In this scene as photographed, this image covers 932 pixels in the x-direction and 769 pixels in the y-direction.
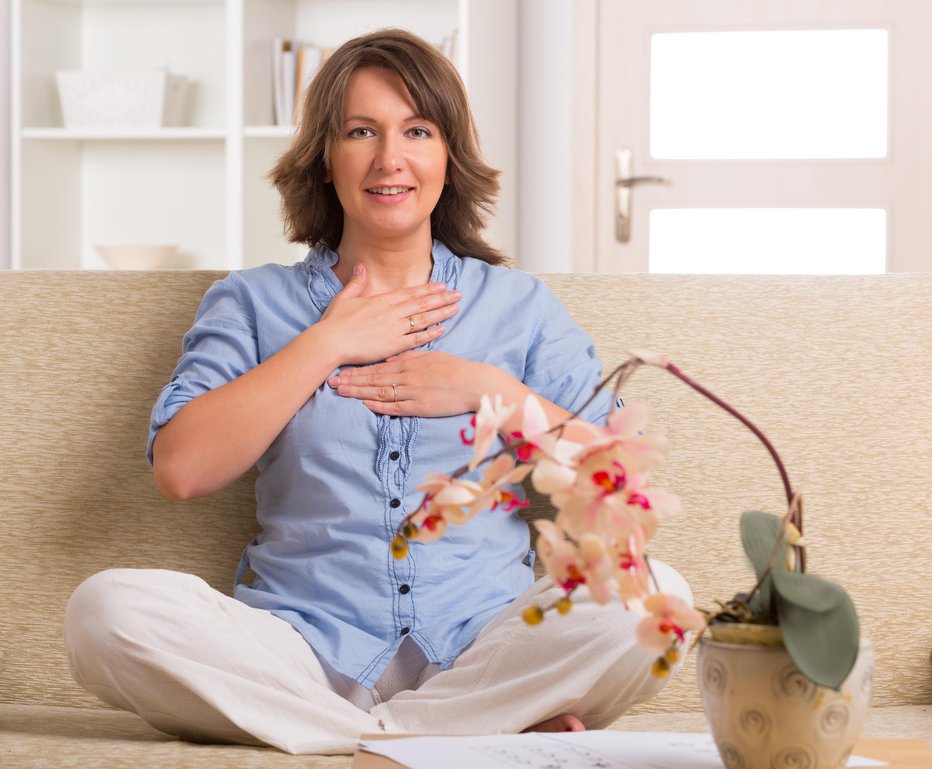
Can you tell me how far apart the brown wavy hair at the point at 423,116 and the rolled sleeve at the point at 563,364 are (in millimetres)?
182

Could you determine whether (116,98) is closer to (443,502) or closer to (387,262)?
(387,262)

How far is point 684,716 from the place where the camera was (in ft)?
5.16

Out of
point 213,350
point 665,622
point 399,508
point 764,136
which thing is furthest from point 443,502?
point 764,136

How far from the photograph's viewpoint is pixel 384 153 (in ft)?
5.43

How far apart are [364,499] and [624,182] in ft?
8.67

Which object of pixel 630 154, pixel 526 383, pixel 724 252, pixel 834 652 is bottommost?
pixel 834 652

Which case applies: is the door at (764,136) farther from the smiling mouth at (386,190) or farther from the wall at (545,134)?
the smiling mouth at (386,190)

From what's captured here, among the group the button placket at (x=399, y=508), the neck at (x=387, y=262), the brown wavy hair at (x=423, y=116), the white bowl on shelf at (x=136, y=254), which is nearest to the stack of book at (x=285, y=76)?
the white bowl on shelf at (x=136, y=254)

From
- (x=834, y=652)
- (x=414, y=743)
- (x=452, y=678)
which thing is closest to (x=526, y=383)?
(x=452, y=678)

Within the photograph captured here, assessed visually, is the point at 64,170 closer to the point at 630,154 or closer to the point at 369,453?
the point at 630,154

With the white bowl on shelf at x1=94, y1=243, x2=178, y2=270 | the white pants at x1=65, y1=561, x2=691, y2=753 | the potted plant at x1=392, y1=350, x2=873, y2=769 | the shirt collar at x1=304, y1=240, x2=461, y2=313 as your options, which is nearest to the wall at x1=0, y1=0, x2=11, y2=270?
the white bowl on shelf at x1=94, y1=243, x2=178, y2=270

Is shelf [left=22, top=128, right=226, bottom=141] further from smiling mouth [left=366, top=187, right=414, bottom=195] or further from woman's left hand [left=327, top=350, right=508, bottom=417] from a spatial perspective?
woman's left hand [left=327, top=350, right=508, bottom=417]

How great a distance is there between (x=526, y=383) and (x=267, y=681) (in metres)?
0.54

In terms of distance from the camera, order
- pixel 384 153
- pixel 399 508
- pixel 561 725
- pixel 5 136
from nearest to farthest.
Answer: pixel 561 725
pixel 399 508
pixel 384 153
pixel 5 136
